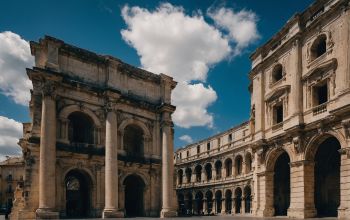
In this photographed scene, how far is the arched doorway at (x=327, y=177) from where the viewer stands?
2189 centimetres

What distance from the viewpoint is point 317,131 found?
20.1 metres

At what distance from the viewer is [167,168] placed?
28.4m

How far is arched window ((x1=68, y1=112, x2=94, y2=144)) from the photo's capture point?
2556 cm

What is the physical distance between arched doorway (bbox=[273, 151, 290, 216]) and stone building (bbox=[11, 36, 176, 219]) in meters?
8.18

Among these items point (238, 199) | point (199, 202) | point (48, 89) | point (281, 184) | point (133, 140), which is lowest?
point (199, 202)

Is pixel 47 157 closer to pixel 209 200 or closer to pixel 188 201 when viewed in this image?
pixel 209 200

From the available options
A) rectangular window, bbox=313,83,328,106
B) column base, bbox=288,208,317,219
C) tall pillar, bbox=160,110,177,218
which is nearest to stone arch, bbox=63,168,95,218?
tall pillar, bbox=160,110,177,218

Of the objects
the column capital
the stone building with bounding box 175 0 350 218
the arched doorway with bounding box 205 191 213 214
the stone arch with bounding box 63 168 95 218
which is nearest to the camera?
the stone building with bounding box 175 0 350 218

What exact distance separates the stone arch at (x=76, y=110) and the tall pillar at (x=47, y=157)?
98 cm

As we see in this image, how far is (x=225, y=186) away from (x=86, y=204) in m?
22.4

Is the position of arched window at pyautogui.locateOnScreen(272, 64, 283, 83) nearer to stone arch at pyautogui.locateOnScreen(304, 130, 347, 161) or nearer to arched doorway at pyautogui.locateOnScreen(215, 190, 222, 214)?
stone arch at pyautogui.locateOnScreen(304, 130, 347, 161)

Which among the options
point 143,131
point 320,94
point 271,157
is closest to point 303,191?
point 271,157

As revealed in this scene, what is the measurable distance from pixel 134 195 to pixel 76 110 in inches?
358

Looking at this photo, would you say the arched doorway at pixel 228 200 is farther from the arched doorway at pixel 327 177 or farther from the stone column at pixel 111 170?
the stone column at pixel 111 170
